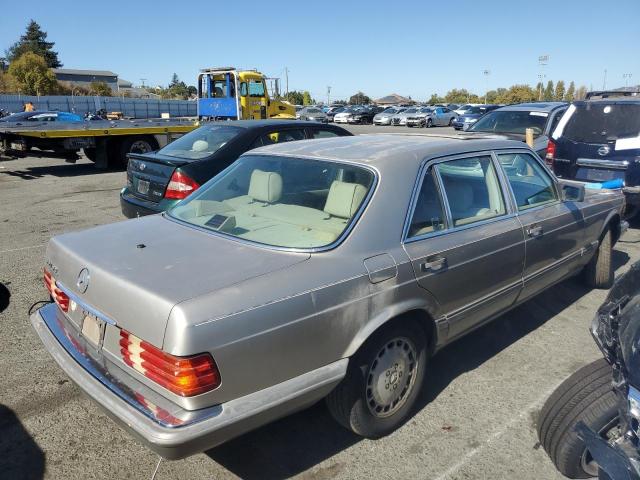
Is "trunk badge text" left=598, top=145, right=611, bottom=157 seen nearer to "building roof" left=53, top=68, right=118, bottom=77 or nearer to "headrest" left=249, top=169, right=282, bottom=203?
"headrest" left=249, top=169, right=282, bottom=203

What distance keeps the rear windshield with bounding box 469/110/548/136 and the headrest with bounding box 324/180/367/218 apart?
7.30 metres

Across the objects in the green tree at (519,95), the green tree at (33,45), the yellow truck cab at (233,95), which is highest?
the green tree at (33,45)

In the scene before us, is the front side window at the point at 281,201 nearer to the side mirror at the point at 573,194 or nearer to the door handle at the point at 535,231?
the door handle at the point at 535,231

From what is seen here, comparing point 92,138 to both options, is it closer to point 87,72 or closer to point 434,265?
point 434,265

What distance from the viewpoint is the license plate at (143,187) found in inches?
240

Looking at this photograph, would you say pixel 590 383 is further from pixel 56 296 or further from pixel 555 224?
pixel 56 296

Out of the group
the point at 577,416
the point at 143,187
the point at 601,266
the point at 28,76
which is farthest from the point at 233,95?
the point at 28,76

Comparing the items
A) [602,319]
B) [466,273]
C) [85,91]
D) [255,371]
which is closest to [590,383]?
[602,319]

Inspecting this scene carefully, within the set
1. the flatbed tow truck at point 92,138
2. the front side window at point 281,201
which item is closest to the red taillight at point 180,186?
the front side window at point 281,201

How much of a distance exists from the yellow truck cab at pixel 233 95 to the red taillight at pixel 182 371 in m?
15.7

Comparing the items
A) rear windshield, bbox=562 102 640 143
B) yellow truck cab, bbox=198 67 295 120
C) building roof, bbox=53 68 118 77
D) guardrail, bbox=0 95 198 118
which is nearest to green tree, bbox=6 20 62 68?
building roof, bbox=53 68 118 77

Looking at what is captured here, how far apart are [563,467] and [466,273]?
45.3 inches

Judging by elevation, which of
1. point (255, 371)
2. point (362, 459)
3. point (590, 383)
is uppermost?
point (255, 371)

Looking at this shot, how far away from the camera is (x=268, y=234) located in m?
2.89
